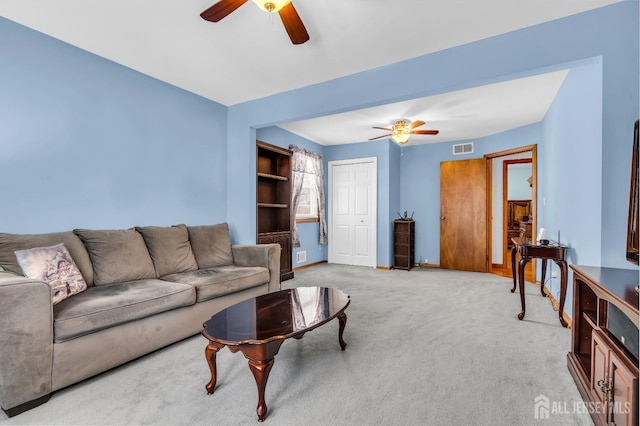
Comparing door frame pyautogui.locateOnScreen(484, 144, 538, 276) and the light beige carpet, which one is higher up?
door frame pyautogui.locateOnScreen(484, 144, 538, 276)

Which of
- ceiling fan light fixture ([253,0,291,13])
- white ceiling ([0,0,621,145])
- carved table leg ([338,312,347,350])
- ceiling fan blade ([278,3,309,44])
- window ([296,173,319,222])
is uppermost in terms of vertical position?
white ceiling ([0,0,621,145])

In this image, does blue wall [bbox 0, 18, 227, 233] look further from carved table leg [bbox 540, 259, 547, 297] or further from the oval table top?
carved table leg [bbox 540, 259, 547, 297]

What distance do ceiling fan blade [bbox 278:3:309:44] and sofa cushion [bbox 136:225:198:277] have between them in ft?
7.29

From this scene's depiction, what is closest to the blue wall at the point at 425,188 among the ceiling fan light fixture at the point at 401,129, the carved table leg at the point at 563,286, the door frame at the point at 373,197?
the door frame at the point at 373,197

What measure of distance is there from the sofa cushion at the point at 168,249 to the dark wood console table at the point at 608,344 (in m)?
3.17

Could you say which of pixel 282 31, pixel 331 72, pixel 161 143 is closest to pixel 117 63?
pixel 161 143

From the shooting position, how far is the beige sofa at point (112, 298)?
64.6 inches

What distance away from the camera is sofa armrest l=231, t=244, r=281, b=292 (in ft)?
11.2

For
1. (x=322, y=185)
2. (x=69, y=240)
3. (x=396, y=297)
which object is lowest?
(x=396, y=297)

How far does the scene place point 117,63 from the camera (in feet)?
9.73

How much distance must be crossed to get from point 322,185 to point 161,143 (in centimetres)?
340

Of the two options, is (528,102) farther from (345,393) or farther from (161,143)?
(161,143)

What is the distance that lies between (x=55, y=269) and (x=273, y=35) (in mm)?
2359

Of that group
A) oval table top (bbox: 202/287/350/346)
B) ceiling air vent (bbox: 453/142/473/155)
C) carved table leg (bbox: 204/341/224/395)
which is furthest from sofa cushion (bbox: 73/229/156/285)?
ceiling air vent (bbox: 453/142/473/155)
